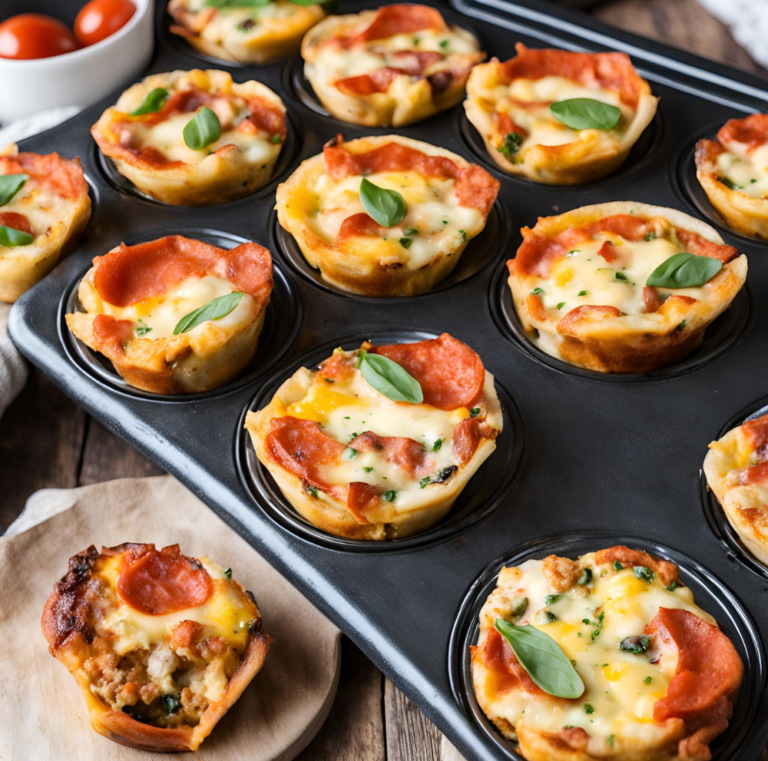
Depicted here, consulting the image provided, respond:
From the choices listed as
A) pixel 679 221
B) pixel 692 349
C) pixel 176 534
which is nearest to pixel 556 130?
pixel 679 221

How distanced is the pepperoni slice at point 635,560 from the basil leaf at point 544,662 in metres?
0.35

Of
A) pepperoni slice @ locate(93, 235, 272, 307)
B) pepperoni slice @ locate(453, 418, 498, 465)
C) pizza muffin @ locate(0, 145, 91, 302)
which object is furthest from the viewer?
pizza muffin @ locate(0, 145, 91, 302)

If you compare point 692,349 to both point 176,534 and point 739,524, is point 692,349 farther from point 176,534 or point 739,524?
point 176,534

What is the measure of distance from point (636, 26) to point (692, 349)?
10.0 ft

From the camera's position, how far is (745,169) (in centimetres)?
373

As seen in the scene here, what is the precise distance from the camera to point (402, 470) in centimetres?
295

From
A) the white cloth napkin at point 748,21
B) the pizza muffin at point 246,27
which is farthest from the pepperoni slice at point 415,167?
the white cloth napkin at point 748,21

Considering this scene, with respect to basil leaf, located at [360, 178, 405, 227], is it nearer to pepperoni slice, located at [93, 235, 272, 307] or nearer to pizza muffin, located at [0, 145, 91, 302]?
pepperoni slice, located at [93, 235, 272, 307]

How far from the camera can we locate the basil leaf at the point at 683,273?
10.7 ft

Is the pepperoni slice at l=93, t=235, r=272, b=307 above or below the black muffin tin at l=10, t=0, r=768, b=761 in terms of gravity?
above

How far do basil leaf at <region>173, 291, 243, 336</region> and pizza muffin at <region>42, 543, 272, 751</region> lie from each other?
2.52 ft

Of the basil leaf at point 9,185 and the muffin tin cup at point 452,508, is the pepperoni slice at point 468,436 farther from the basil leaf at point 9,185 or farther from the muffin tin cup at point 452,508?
the basil leaf at point 9,185

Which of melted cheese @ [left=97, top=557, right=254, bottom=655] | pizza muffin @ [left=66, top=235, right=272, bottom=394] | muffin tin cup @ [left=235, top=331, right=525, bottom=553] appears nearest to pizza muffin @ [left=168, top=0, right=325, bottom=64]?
pizza muffin @ [left=66, top=235, right=272, bottom=394]

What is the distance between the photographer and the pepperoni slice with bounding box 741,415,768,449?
9.66 feet
